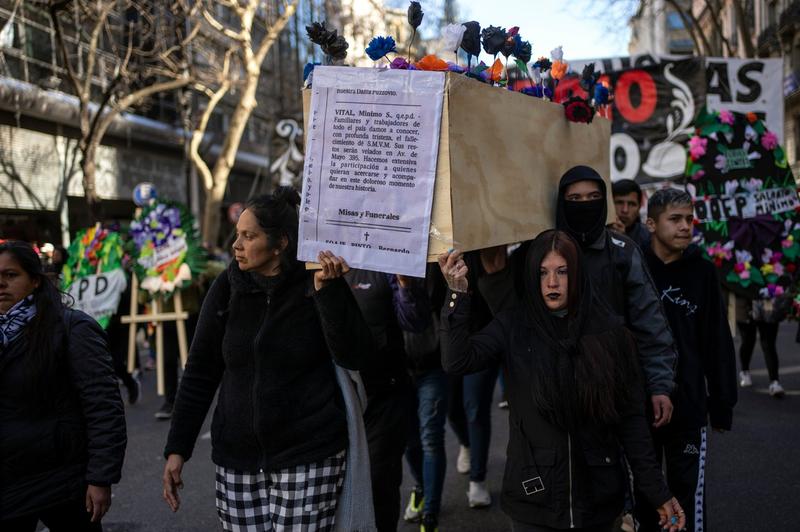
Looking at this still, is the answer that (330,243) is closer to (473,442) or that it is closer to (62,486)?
(62,486)

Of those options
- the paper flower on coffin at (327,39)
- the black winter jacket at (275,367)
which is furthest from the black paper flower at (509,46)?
the black winter jacket at (275,367)

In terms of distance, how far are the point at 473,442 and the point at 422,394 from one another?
25.2 inches

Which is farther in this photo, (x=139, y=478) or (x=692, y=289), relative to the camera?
(x=139, y=478)

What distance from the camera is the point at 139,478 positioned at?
575cm

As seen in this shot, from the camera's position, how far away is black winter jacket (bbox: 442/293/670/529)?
105 inches

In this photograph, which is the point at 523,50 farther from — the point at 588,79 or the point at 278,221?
the point at 278,221

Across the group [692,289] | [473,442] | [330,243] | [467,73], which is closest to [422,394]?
[473,442]

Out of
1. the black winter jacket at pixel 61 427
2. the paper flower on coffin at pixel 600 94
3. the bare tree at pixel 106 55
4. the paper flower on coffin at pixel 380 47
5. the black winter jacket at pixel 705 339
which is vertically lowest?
the black winter jacket at pixel 61 427

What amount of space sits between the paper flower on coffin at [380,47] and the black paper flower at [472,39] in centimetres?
27

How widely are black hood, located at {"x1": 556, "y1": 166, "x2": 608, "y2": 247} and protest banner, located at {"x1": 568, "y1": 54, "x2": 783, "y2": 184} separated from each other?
234 inches

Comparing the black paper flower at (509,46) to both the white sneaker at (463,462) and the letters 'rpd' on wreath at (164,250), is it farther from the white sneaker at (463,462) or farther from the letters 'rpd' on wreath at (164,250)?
the letters 'rpd' on wreath at (164,250)

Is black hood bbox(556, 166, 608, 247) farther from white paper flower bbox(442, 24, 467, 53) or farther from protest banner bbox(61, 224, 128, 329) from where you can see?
protest banner bbox(61, 224, 128, 329)

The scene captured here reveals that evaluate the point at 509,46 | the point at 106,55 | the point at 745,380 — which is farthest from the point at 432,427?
the point at 106,55

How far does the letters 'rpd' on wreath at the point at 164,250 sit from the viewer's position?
26.1 feet
